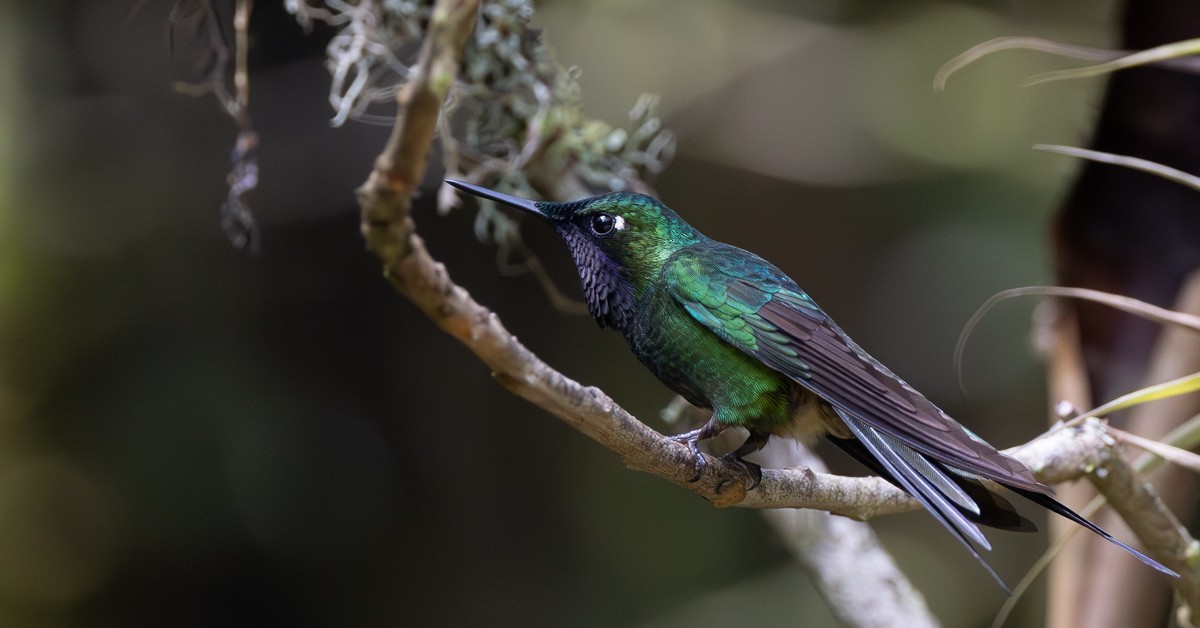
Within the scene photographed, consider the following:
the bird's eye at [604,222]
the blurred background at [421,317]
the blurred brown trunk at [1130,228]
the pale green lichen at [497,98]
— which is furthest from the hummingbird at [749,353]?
the blurred background at [421,317]

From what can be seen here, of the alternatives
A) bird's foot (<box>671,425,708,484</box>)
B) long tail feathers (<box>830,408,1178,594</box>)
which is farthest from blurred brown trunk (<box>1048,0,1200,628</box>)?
bird's foot (<box>671,425,708,484</box>)

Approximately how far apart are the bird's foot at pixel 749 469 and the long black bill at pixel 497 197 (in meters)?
0.38

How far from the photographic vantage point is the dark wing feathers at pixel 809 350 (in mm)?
853

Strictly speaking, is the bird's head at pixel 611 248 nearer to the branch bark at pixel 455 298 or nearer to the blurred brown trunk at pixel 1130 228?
the branch bark at pixel 455 298

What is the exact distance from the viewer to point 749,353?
1079 mm

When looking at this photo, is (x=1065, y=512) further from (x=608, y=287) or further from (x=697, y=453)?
(x=608, y=287)

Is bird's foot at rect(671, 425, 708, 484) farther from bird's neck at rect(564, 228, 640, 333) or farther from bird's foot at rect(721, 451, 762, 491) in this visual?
bird's neck at rect(564, 228, 640, 333)

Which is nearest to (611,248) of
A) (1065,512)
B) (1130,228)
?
(1065,512)

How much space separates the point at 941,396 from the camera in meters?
2.99

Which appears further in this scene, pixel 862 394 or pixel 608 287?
pixel 608 287

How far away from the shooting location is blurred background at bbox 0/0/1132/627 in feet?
7.76

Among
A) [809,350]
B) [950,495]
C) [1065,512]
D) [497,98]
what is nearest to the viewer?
[1065,512]

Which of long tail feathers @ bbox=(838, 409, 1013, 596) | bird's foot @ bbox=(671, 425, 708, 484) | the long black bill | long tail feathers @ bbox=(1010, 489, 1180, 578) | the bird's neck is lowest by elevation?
bird's foot @ bbox=(671, 425, 708, 484)

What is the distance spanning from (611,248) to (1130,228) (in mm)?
1193
